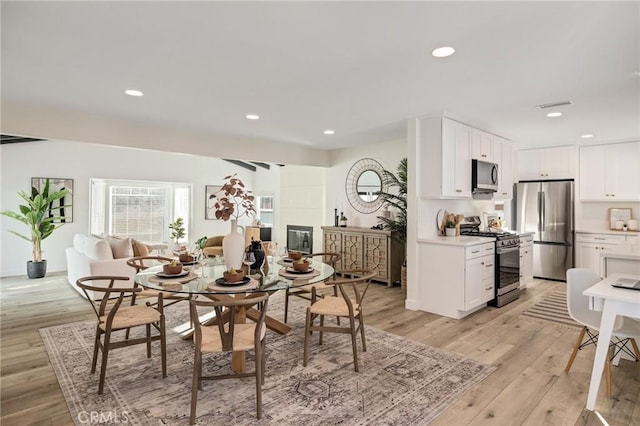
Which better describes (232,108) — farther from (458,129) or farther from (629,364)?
(629,364)

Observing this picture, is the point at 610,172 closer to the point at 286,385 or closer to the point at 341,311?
the point at 341,311

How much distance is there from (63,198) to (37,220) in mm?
1021

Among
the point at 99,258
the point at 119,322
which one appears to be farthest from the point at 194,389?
the point at 99,258

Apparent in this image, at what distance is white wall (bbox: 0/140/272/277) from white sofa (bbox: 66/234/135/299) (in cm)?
189

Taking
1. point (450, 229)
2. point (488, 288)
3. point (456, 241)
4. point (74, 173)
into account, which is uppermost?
point (74, 173)

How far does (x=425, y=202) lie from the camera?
4.55m

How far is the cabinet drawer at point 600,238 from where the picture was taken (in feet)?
18.4

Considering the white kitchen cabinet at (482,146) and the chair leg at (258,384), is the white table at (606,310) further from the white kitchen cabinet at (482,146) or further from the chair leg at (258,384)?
the white kitchen cabinet at (482,146)

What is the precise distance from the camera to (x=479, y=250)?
4258 mm

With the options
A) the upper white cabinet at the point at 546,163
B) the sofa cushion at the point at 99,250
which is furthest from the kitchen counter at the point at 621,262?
the sofa cushion at the point at 99,250

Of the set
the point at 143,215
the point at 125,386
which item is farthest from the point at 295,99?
the point at 143,215

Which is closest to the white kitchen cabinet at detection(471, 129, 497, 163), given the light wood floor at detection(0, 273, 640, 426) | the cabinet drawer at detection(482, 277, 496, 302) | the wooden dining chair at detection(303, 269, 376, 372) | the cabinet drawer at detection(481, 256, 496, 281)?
the cabinet drawer at detection(481, 256, 496, 281)

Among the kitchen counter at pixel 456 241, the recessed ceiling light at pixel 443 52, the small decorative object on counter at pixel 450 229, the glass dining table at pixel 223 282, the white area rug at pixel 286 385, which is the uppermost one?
the recessed ceiling light at pixel 443 52

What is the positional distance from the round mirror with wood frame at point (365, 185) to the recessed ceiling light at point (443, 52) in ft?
12.3
